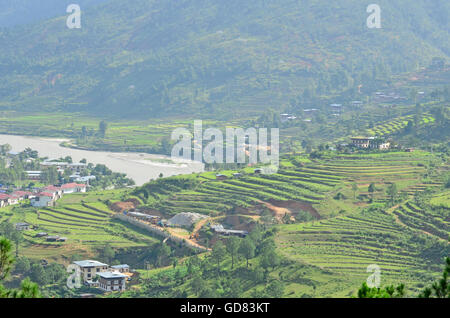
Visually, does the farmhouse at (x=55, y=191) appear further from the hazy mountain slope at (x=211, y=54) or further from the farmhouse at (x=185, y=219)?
the hazy mountain slope at (x=211, y=54)

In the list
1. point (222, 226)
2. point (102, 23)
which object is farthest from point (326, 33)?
point (222, 226)

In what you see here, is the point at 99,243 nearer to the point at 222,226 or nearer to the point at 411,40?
the point at 222,226

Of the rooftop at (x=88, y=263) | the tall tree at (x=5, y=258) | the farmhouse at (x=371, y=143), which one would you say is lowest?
the rooftop at (x=88, y=263)

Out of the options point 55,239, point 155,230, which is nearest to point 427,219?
point 155,230
